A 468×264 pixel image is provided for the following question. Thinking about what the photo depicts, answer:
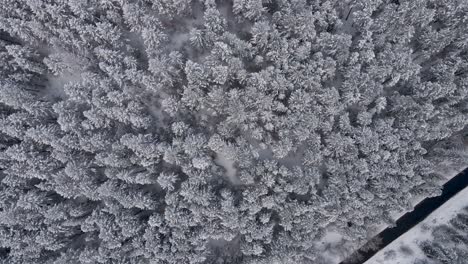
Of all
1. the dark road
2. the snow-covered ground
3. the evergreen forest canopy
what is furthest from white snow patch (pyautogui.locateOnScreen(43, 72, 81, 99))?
the snow-covered ground

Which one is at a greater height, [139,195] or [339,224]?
[139,195]

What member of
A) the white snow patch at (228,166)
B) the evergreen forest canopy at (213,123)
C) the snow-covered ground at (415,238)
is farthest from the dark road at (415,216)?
the white snow patch at (228,166)

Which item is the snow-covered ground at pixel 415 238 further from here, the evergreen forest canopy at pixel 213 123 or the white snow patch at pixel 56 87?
the white snow patch at pixel 56 87

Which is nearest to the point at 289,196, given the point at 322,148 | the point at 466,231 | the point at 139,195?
the point at 322,148

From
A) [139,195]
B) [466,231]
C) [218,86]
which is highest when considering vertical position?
[218,86]

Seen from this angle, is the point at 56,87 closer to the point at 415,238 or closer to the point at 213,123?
the point at 213,123

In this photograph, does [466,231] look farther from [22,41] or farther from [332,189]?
[22,41]
